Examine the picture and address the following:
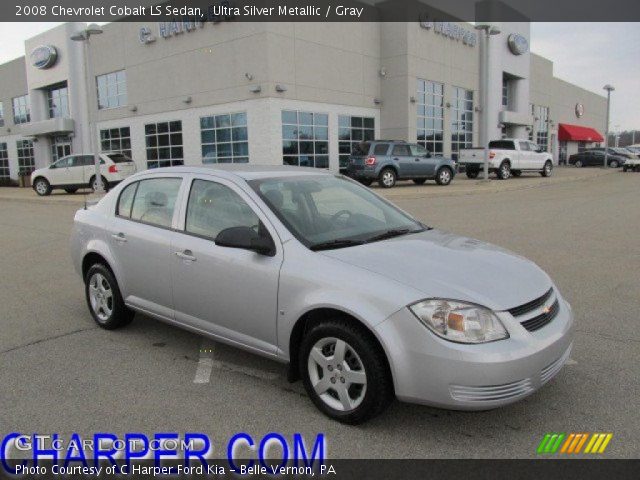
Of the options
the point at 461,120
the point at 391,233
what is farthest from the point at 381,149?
the point at 391,233

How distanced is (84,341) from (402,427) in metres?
3.11

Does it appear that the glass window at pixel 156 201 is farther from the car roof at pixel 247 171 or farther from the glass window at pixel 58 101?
the glass window at pixel 58 101

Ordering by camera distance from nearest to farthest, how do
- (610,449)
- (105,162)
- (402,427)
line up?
1. (610,449)
2. (402,427)
3. (105,162)

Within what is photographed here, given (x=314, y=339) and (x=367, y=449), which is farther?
(x=314, y=339)

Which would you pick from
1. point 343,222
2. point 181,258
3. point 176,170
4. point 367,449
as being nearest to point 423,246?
point 343,222

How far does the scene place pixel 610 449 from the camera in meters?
3.12

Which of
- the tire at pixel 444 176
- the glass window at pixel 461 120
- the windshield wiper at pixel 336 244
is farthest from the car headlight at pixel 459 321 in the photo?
the glass window at pixel 461 120

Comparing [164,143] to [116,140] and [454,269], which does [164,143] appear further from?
[454,269]

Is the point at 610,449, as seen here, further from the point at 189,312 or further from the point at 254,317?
the point at 189,312

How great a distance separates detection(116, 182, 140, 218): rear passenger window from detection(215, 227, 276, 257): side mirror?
5.85ft

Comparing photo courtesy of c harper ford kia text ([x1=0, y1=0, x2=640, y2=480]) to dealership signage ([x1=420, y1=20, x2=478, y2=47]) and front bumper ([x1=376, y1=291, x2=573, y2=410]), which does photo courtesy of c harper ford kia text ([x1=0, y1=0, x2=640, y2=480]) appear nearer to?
front bumper ([x1=376, y1=291, x2=573, y2=410])

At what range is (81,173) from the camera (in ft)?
78.7

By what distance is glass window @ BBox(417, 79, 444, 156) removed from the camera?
3203cm

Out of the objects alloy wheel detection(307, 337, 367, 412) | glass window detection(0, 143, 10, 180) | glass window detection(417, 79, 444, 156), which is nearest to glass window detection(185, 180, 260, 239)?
alloy wheel detection(307, 337, 367, 412)
